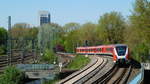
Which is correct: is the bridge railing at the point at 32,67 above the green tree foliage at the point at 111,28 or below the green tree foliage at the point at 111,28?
below

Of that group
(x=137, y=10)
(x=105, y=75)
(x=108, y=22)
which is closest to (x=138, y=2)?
(x=137, y=10)

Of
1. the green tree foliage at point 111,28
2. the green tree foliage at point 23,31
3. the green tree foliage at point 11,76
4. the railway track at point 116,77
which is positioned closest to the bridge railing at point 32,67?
the green tree foliage at point 11,76

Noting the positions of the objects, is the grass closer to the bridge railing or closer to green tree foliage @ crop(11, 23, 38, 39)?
the bridge railing

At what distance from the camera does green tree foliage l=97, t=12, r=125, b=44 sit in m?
95.8

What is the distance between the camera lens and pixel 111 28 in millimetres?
97562

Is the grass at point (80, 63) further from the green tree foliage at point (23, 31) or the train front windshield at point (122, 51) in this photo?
the green tree foliage at point (23, 31)

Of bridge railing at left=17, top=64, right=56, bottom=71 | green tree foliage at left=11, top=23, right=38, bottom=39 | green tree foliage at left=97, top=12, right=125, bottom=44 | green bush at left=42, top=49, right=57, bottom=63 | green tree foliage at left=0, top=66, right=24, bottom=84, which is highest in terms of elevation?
green tree foliage at left=11, top=23, right=38, bottom=39

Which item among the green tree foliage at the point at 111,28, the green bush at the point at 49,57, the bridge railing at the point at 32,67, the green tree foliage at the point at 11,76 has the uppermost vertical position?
the green tree foliage at the point at 111,28

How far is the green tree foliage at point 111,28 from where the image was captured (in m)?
95.8

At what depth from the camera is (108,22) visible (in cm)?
9919

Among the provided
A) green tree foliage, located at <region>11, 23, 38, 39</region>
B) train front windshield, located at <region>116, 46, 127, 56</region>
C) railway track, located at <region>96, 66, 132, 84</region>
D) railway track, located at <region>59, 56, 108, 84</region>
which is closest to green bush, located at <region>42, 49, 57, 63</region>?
railway track, located at <region>59, 56, 108, 84</region>

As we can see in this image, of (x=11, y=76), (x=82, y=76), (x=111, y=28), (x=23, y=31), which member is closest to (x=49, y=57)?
(x=111, y=28)

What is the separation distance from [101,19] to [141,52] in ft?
145

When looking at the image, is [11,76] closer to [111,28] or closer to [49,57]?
[49,57]
